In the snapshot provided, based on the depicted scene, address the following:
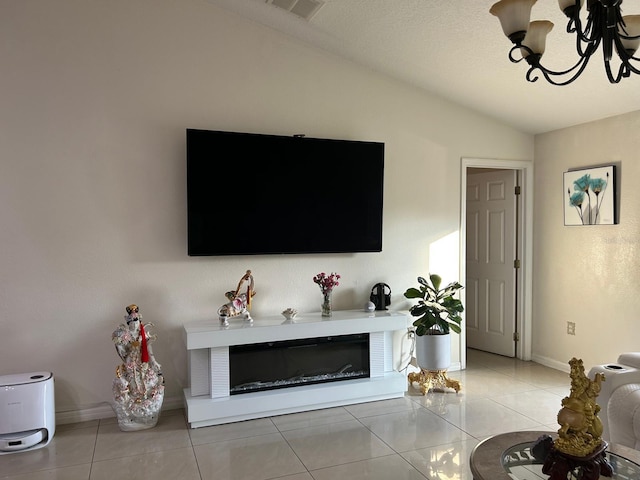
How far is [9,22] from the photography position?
3.24 m

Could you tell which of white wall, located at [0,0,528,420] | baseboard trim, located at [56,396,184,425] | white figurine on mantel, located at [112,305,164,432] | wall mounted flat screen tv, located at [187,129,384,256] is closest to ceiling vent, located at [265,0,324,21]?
white wall, located at [0,0,528,420]

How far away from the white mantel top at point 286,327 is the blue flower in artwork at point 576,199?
1892mm

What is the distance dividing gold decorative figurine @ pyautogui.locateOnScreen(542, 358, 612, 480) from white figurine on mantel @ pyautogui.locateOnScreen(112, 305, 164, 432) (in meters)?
2.49

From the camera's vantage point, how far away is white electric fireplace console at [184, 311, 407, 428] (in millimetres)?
3342

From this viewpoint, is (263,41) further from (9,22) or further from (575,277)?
(575,277)

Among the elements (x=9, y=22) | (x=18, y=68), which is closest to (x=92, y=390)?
(x=18, y=68)

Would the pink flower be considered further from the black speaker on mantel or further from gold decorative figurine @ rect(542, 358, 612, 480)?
gold decorative figurine @ rect(542, 358, 612, 480)

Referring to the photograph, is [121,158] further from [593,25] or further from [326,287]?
[593,25]

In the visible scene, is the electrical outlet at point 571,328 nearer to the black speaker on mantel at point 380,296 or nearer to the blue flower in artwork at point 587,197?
the blue flower in artwork at point 587,197

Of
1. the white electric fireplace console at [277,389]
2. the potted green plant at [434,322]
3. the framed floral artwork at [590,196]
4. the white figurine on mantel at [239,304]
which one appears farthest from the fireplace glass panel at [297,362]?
the framed floral artwork at [590,196]

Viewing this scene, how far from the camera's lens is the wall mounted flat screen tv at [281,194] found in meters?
3.56

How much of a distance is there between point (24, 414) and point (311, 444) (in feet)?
5.82

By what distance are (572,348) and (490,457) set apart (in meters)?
2.99

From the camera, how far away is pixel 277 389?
361 centimetres
